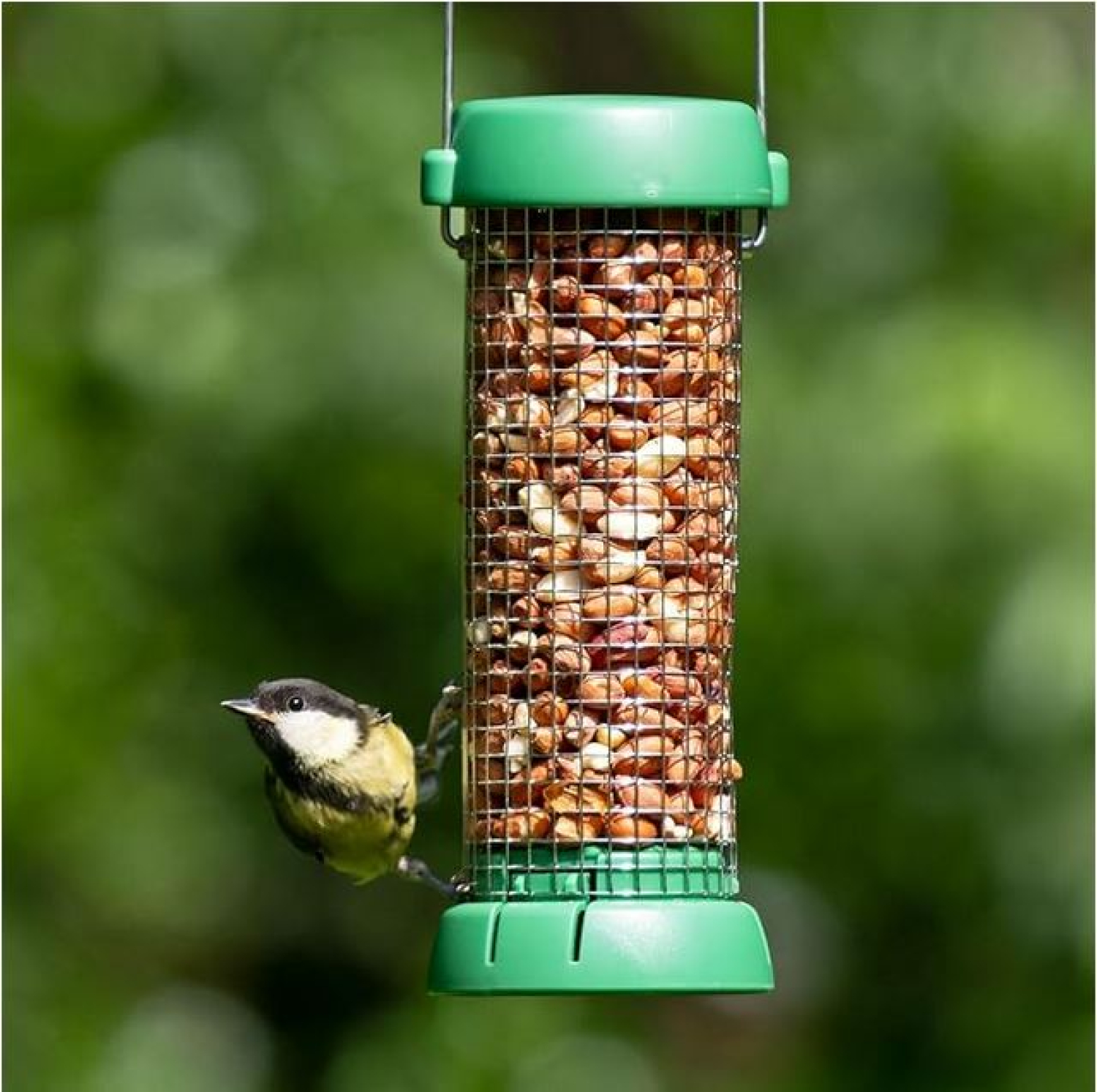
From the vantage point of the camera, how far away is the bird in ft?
27.3

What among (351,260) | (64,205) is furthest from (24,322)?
(351,260)

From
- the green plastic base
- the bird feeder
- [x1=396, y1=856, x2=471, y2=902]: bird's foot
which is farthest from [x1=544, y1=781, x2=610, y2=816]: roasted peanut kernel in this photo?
[x1=396, y1=856, x2=471, y2=902]: bird's foot

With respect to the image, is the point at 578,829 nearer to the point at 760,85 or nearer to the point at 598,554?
the point at 598,554

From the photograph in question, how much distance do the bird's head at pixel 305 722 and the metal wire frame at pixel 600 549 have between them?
3.37ft

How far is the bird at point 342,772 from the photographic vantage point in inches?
328

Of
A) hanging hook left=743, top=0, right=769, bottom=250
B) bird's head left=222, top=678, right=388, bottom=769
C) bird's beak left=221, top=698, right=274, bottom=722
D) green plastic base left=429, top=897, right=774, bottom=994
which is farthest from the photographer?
bird's head left=222, top=678, right=388, bottom=769

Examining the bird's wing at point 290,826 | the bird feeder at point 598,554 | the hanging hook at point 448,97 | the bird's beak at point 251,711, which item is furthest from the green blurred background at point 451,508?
the hanging hook at point 448,97

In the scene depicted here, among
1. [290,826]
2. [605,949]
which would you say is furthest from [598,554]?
[290,826]

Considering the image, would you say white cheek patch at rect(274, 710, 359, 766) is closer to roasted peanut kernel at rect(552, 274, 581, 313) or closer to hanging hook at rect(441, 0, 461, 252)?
hanging hook at rect(441, 0, 461, 252)

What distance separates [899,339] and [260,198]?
7.24 ft

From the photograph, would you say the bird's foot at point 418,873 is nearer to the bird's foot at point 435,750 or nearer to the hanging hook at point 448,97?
the bird's foot at point 435,750

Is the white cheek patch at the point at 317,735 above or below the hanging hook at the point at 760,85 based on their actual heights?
below

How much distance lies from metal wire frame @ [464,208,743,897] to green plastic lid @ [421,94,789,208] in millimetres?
247

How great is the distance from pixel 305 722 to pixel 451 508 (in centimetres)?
334
